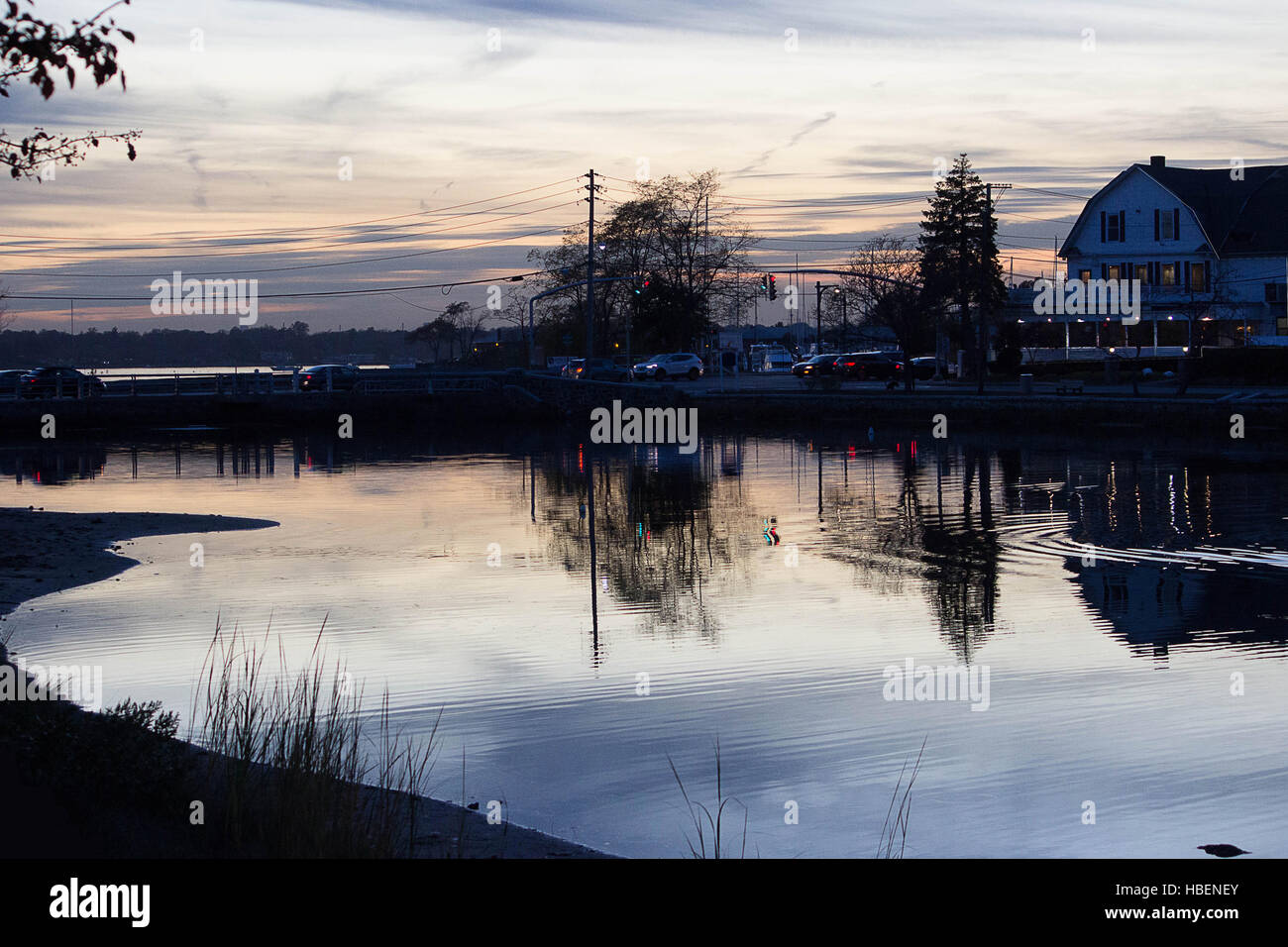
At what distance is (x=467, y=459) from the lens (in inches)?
2094

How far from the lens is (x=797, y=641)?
1702cm

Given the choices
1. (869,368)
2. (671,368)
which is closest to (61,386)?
(671,368)

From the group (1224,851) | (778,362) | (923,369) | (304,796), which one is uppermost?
(778,362)

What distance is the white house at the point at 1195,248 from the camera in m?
72.6

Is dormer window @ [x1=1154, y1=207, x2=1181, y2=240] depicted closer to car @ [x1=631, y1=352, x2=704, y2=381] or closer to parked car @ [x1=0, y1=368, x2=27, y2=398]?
car @ [x1=631, y1=352, x2=704, y2=381]

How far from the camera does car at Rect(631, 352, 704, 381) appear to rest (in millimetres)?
89875

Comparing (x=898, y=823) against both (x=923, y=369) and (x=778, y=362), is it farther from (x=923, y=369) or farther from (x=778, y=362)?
(x=778, y=362)

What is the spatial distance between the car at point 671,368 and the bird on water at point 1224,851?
80.6 metres

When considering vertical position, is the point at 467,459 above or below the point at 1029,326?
below

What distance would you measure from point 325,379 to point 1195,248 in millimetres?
49816

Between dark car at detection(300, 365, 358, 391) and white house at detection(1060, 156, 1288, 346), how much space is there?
4230 cm
